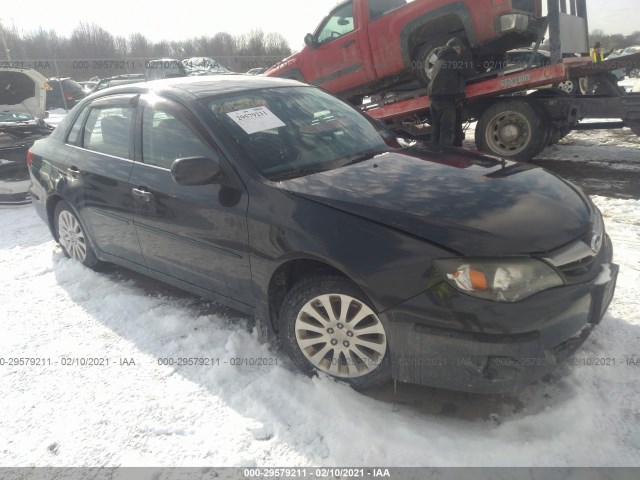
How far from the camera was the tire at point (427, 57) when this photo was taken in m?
6.87

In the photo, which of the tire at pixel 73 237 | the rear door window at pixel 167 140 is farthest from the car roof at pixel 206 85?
the tire at pixel 73 237

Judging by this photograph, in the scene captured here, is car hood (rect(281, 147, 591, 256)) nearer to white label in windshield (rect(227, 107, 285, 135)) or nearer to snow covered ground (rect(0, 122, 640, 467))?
white label in windshield (rect(227, 107, 285, 135))

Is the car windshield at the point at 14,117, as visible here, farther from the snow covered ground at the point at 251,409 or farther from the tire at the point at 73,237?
the snow covered ground at the point at 251,409

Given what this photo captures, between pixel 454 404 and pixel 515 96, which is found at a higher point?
pixel 515 96

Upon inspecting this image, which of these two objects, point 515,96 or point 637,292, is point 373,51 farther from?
point 637,292

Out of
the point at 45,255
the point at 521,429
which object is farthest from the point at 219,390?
the point at 45,255

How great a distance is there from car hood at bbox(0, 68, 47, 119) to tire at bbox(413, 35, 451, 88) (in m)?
6.63

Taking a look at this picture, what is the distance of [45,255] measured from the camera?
4.66m

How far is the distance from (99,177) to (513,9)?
5.73 metres

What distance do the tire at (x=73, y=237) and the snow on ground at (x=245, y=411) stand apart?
0.87 metres

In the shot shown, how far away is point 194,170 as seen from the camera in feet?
8.29

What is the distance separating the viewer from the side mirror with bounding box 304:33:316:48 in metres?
7.94

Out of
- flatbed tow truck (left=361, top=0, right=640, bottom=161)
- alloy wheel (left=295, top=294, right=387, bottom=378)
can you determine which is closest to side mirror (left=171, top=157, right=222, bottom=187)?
alloy wheel (left=295, top=294, right=387, bottom=378)

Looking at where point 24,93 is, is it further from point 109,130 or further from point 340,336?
point 340,336
